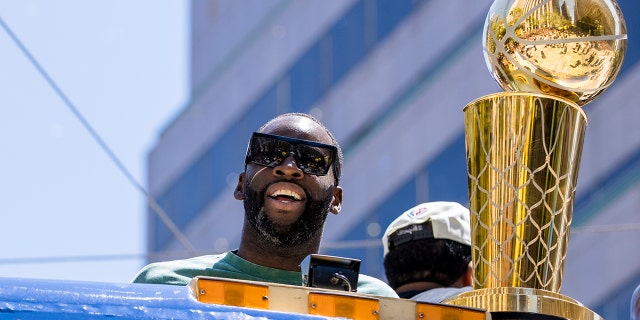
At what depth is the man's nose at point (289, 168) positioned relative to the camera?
3527 millimetres

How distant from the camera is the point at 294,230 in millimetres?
3613

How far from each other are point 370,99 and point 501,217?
13.5 meters

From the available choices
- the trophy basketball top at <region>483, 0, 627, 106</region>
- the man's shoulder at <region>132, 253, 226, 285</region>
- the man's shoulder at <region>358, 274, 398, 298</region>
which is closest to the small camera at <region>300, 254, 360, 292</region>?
the trophy basketball top at <region>483, 0, 627, 106</region>

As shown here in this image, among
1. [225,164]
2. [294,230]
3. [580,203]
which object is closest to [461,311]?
[294,230]

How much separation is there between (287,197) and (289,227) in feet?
0.28

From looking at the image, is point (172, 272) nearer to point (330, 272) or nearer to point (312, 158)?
point (312, 158)

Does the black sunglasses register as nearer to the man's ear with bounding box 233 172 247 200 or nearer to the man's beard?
the man's beard

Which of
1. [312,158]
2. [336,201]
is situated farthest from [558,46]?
[336,201]

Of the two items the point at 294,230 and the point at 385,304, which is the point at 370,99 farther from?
the point at 385,304

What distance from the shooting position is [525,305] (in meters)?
2.54

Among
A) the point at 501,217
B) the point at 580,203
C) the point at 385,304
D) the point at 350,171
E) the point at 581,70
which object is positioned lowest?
the point at 385,304

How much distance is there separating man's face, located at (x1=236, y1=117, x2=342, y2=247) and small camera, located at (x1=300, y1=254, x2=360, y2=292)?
100 centimetres

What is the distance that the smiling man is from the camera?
11.6 ft

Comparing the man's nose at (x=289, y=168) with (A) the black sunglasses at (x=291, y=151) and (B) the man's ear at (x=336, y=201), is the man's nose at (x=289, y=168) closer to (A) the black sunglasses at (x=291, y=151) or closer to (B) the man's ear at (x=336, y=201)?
(A) the black sunglasses at (x=291, y=151)
